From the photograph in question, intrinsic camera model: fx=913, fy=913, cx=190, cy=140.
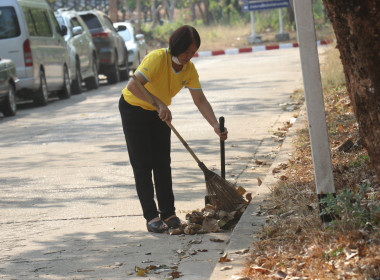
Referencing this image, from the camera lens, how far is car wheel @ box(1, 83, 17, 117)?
16344mm

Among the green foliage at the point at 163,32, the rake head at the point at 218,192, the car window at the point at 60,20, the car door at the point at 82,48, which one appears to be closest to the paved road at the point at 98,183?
the rake head at the point at 218,192

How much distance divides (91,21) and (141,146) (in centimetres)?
1862

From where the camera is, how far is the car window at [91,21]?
80.9 ft

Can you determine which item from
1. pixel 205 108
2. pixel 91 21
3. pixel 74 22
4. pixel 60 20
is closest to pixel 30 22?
pixel 60 20

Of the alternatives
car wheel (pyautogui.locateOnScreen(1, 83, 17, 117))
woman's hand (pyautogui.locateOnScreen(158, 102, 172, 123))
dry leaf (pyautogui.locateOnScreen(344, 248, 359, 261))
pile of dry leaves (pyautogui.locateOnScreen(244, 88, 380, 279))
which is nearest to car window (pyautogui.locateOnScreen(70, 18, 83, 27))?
car wheel (pyautogui.locateOnScreen(1, 83, 17, 117))

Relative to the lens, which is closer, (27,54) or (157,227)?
(157,227)

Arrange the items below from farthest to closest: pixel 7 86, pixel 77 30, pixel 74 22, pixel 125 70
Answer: pixel 125 70
pixel 74 22
pixel 77 30
pixel 7 86

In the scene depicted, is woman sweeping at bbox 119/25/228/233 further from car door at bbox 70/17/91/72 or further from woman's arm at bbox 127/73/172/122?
car door at bbox 70/17/91/72

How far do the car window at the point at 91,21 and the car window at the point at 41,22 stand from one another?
16.1 feet

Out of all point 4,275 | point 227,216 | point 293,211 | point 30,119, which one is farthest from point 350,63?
point 30,119

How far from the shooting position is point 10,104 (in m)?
16.5

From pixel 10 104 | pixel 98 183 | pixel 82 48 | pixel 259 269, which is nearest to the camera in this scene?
pixel 259 269

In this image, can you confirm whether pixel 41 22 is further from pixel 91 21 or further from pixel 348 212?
pixel 348 212

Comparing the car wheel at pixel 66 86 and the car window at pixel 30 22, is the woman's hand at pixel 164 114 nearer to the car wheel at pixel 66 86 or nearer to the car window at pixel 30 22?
the car window at pixel 30 22
